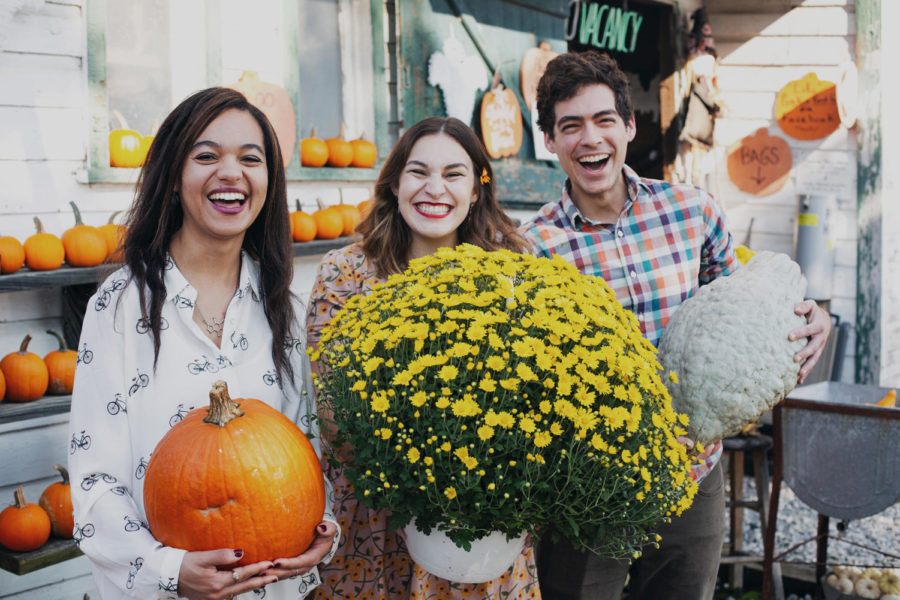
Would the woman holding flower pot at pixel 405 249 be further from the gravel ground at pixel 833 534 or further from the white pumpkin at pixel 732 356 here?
the gravel ground at pixel 833 534

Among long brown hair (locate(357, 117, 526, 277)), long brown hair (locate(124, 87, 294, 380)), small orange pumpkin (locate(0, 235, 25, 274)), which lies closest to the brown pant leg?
long brown hair (locate(357, 117, 526, 277))

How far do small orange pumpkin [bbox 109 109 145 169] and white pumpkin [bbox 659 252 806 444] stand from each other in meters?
2.54

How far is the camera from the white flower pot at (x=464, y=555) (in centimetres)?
160

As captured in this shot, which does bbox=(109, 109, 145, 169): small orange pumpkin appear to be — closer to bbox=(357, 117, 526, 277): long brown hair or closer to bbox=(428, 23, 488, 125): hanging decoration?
bbox=(357, 117, 526, 277): long brown hair

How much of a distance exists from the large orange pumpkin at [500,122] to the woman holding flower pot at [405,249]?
7.94 ft

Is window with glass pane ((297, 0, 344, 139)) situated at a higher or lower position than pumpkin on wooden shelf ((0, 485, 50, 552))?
higher

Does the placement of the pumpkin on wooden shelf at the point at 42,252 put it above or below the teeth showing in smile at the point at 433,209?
below

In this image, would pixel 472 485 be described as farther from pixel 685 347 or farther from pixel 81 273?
pixel 81 273

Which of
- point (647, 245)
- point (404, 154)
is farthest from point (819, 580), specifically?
point (404, 154)

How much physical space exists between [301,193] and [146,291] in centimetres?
251

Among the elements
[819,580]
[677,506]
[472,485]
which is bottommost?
[819,580]

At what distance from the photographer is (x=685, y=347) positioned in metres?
1.89

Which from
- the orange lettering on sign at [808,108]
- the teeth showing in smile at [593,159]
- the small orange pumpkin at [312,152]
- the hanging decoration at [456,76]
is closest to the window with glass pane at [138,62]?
the small orange pumpkin at [312,152]

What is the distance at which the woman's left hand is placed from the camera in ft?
5.31
